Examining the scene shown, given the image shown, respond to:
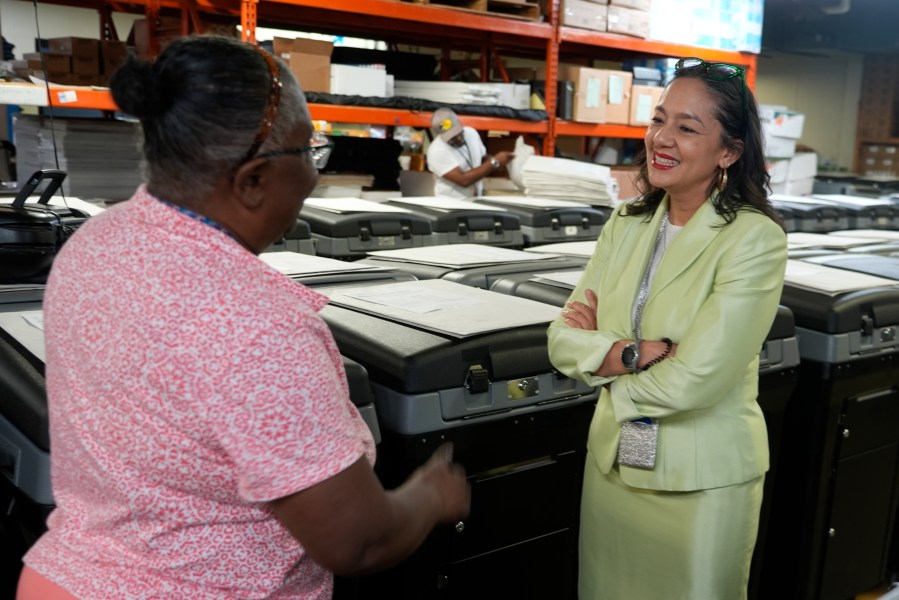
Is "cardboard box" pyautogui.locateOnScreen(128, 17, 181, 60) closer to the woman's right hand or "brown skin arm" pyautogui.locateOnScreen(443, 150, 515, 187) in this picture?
"brown skin arm" pyautogui.locateOnScreen(443, 150, 515, 187)

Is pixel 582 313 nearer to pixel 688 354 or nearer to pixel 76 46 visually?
pixel 688 354

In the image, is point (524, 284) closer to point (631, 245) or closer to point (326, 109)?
Result: point (631, 245)

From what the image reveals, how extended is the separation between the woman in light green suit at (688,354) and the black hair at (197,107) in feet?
2.85

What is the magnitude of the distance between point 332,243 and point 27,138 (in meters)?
1.87

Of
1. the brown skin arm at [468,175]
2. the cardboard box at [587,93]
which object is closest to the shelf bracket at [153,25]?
the brown skin arm at [468,175]

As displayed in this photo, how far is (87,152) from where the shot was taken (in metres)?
3.76

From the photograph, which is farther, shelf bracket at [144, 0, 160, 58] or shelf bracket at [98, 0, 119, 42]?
shelf bracket at [98, 0, 119, 42]

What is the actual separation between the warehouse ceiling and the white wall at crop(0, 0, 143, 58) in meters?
6.60

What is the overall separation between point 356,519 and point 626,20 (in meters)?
5.29

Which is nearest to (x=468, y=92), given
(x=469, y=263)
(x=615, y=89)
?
(x=615, y=89)

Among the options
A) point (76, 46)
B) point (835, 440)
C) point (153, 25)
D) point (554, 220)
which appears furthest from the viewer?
point (153, 25)

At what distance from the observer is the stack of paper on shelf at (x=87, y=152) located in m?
3.71

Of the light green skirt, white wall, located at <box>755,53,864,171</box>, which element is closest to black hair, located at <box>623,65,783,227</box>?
the light green skirt

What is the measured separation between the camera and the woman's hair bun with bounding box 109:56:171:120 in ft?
2.89
